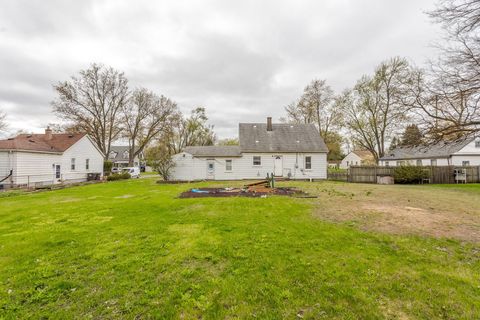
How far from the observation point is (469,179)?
755 inches

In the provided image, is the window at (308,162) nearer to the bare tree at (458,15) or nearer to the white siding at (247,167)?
the white siding at (247,167)

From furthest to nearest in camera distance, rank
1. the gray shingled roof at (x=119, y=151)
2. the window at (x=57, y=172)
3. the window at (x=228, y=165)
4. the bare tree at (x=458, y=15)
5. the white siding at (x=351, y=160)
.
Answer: the white siding at (x=351, y=160) < the gray shingled roof at (x=119, y=151) < the window at (x=228, y=165) < the window at (x=57, y=172) < the bare tree at (x=458, y=15)

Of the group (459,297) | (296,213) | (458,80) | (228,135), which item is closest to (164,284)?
(459,297)

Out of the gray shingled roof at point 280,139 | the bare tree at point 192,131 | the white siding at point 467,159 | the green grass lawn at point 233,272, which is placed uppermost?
the bare tree at point 192,131

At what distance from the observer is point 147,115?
31.6m

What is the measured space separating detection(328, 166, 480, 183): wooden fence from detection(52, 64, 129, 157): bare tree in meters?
29.6

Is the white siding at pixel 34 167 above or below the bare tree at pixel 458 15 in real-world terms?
below

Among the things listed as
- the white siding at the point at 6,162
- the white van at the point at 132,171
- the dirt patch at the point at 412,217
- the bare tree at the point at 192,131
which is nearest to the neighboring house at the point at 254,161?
the white van at the point at 132,171

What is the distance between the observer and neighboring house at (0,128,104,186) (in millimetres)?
16953

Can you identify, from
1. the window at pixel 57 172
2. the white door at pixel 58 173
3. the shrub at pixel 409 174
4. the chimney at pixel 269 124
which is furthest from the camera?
the chimney at pixel 269 124

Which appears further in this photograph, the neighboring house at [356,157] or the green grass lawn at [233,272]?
the neighboring house at [356,157]

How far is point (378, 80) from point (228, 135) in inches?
1379

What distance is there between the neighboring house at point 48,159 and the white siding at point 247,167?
36.2ft

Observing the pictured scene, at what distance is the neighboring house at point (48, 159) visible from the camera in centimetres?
1695
